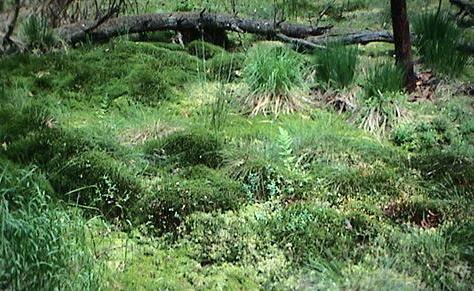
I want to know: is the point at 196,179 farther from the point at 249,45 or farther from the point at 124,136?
the point at 249,45

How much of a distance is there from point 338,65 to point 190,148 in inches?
66.1

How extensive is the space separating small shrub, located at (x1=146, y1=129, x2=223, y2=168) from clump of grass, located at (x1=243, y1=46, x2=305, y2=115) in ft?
2.47

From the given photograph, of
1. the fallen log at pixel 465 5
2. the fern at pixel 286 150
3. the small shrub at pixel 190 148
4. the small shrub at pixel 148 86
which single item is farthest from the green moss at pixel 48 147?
the fallen log at pixel 465 5

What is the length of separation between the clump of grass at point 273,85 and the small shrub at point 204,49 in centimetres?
115

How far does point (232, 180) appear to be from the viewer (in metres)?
4.25

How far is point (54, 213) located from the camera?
11.0 ft

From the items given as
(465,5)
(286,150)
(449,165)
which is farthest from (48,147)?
(465,5)

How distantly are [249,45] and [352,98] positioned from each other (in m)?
1.88

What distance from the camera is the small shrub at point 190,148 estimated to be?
4.52 m

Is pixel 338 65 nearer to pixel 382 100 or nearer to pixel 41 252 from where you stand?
pixel 382 100

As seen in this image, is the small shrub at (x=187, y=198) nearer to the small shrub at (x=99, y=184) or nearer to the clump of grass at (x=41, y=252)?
the small shrub at (x=99, y=184)

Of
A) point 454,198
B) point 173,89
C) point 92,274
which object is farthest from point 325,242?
point 173,89

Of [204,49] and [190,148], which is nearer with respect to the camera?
[190,148]

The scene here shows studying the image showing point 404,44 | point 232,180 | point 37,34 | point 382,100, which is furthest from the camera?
point 37,34
